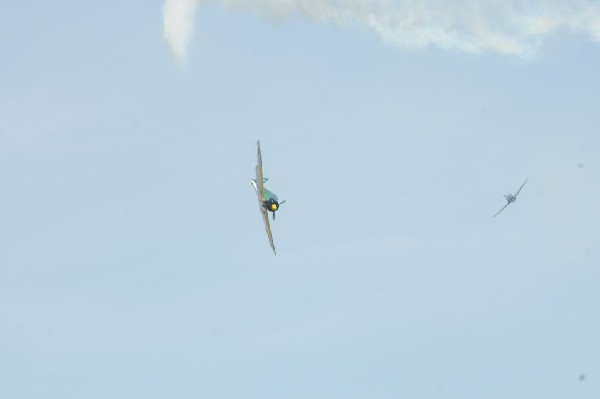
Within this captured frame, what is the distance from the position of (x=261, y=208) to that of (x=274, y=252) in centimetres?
1087

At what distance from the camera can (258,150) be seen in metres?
191

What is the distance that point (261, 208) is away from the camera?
191 metres

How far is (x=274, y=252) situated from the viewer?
199250mm

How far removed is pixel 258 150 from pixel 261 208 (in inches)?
353

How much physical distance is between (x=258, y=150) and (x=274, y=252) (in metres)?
18.2
